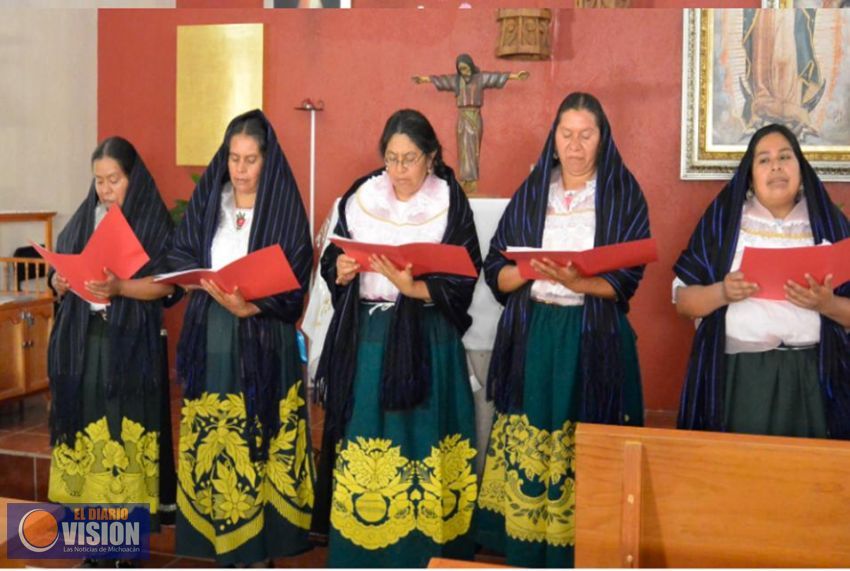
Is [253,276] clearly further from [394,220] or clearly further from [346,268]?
[394,220]

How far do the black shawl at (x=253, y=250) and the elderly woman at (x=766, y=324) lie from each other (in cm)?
110

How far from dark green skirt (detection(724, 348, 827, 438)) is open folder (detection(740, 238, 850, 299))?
194mm

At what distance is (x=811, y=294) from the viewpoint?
2.15 m

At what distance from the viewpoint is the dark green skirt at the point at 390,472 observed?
247 centimetres

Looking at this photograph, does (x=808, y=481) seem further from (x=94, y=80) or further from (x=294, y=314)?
(x=94, y=80)

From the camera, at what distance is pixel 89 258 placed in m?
2.61

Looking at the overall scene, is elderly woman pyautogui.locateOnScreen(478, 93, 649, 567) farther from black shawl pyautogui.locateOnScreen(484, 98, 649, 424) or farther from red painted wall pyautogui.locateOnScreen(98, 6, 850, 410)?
red painted wall pyautogui.locateOnScreen(98, 6, 850, 410)

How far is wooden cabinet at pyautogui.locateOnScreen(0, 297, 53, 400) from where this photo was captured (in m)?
4.07

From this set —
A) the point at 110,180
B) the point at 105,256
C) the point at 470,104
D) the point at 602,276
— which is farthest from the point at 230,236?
the point at 470,104

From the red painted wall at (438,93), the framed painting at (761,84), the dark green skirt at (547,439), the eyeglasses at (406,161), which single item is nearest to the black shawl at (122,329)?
the eyeglasses at (406,161)

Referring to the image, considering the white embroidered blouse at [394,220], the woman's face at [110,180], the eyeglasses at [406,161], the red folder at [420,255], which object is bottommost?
the red folder at [420,255]

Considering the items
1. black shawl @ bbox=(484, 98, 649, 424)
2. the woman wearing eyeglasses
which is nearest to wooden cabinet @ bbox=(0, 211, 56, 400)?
the woman wearing eyeglasses

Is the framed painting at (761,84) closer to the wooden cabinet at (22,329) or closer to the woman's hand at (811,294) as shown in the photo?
the woman's hand at (811,294)

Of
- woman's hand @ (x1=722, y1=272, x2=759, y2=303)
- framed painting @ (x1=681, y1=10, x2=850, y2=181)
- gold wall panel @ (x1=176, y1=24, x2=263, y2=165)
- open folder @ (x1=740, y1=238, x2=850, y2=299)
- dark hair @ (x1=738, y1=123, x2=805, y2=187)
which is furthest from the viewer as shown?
gold wall panel @ (x1=176, y1=24, x2=263, y2=165)
